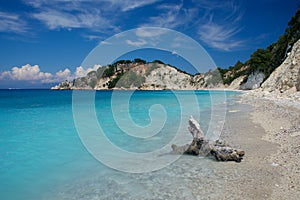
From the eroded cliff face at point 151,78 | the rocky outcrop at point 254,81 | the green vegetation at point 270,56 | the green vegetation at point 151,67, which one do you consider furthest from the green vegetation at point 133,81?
the rocky outcrop at point 254,81

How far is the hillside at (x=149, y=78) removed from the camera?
488 ft

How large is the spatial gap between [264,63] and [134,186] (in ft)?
271

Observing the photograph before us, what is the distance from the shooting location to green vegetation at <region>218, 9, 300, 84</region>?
162 feet

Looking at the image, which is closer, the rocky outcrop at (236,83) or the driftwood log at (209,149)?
the driftwood log at (209,149)

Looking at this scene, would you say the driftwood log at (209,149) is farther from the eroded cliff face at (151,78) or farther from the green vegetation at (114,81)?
the green vegetation at (114,81)

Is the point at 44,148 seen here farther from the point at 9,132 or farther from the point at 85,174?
the point at 9,132

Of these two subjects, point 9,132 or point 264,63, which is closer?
point 9,132

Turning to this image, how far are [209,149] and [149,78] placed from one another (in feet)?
478

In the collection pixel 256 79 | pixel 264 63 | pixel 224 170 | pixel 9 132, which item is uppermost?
pixel 264 63

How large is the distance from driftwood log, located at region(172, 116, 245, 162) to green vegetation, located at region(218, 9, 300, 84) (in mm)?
46517

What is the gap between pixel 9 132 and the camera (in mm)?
16094

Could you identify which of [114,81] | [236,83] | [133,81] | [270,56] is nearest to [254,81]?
[270,56]

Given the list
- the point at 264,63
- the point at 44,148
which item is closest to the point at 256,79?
the point at 264,63

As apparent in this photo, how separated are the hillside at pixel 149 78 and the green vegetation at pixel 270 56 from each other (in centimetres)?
2244
